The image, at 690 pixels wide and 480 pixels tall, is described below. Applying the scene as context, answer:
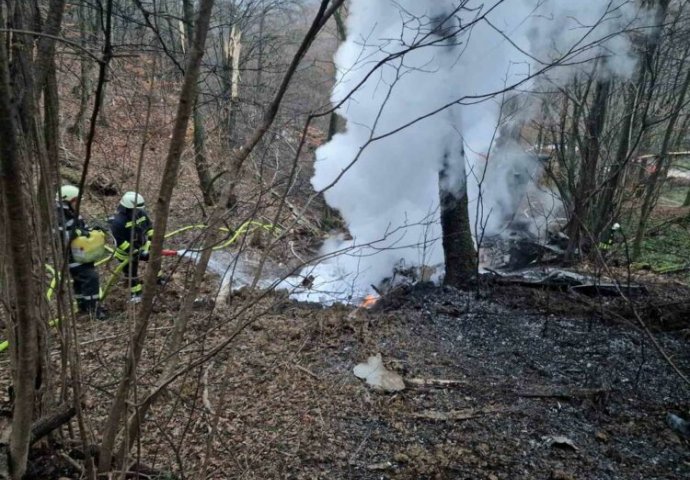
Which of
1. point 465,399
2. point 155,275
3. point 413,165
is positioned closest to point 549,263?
point 413,165

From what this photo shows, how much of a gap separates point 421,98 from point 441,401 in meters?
5.44

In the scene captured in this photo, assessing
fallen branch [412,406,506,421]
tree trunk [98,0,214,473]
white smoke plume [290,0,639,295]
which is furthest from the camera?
white smoke plume [290,0,639,295]

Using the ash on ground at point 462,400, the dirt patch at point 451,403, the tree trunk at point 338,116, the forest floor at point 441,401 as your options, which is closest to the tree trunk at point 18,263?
the forest floor at point 441,401

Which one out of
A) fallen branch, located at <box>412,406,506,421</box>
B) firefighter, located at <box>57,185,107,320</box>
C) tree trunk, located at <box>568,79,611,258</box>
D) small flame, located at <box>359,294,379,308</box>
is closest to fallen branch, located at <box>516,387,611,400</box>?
fallen branch, located at <box>412,406,506,421</box>

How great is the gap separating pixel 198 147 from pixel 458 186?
6.08 metres

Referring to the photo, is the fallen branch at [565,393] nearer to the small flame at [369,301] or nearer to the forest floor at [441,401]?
the forest floor at [441,401]

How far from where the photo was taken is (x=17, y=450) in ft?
5.79

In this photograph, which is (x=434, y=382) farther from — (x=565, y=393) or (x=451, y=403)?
(x=565, y=393)

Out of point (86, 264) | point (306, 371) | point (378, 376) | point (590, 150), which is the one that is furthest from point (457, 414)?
point (590, 150)

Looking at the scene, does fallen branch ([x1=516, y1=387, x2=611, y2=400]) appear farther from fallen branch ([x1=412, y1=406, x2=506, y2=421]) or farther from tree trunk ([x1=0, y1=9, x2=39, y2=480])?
tree trunk ([x1=0, y1=9, x2=39, y2=480])

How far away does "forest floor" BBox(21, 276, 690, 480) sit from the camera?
132 inches

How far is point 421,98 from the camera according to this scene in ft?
26.2

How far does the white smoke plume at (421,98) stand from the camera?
23.7 feet

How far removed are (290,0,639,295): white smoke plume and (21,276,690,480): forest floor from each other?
5.64ft
